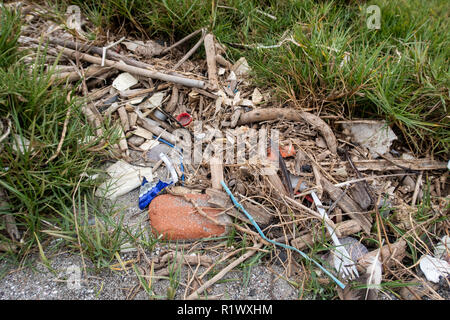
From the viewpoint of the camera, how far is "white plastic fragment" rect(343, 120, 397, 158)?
91.7 inches

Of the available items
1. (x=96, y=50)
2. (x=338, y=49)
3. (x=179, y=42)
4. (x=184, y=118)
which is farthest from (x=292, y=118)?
(x=96, y=50)

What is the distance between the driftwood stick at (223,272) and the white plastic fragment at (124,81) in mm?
1528

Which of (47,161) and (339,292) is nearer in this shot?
(339,292)

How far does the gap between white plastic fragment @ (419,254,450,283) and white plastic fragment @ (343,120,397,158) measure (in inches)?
28.4

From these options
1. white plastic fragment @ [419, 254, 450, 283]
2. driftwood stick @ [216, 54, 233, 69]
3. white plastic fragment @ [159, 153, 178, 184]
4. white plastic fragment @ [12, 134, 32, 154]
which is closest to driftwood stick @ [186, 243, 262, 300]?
white plastic fragment @ [159, 153, 178, 184]

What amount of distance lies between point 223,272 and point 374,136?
1.38 m

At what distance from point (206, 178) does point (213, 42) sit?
1.14m

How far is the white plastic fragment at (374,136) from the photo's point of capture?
2.33 metres

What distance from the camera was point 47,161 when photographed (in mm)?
1921

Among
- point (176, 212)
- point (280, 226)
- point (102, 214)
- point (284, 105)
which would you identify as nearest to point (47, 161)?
point (102, 214)

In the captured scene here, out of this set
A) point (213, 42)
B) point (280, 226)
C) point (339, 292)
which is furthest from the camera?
point (213, 42)

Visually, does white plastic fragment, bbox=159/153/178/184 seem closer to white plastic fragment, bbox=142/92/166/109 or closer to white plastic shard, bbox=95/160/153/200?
white plastic shard, bbox=95/160/153/200

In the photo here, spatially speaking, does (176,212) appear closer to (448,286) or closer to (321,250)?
(321,250)

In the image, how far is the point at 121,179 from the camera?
7.21 feet
